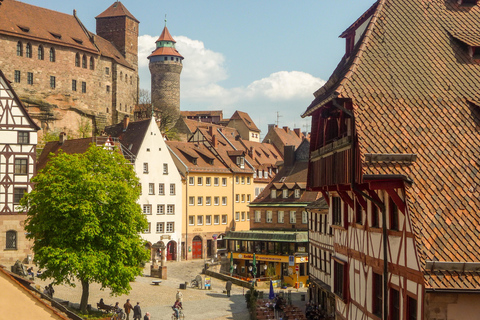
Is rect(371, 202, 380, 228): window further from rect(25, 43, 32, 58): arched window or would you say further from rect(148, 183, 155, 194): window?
rect(25, 43, 32, 58): arched window

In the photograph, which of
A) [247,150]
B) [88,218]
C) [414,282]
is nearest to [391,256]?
[414,282]

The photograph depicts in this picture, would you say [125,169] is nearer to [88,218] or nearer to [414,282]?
[88,218]

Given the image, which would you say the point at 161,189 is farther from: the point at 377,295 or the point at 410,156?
the point at 410,156

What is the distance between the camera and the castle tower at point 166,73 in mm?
124750

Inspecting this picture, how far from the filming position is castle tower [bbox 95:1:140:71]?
111 meters

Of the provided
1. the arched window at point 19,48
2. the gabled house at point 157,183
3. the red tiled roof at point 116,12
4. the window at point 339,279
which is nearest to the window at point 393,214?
the window at point 339,279

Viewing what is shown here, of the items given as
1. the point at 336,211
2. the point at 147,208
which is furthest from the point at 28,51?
the point at 336,211

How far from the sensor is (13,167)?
167 ft

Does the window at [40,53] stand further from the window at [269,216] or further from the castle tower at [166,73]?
the window at [269,216]

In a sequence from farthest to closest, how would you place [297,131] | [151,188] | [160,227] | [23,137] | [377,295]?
[297,131]
[160,227]
[151,188]
[23,137]
[377,295]

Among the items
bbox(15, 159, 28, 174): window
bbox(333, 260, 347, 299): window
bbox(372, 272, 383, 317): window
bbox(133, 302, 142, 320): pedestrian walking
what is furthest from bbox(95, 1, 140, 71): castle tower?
bbox(372, 272, 383, 317): window

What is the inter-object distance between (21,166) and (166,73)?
77047 millimetres

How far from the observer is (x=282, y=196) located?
62750 millimetres

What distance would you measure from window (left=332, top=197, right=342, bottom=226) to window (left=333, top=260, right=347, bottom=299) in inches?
55.6
